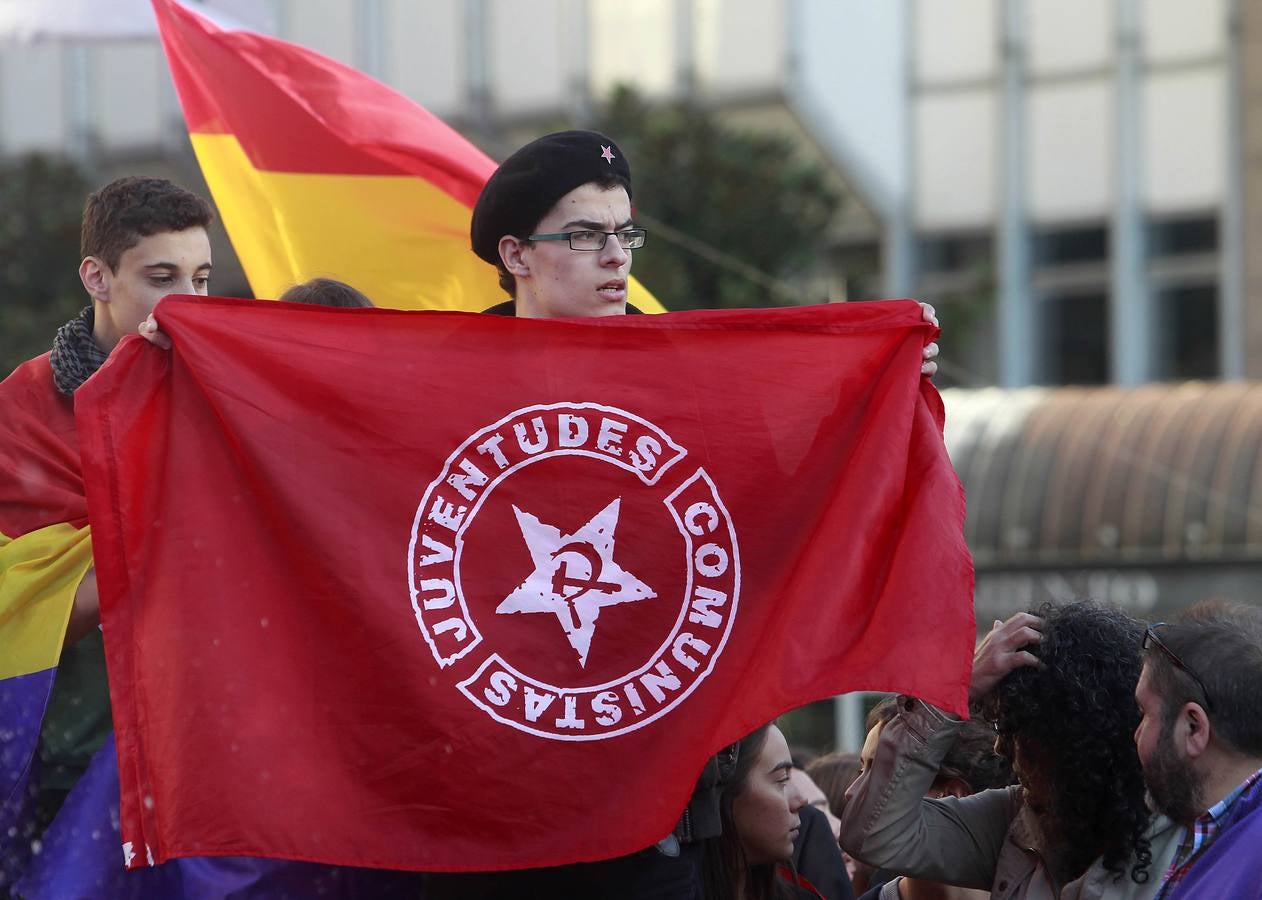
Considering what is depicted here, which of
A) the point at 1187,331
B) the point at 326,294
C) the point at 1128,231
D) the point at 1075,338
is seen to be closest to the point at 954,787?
the point at 326,294

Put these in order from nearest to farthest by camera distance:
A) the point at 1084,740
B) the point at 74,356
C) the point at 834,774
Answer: the point at 1084,740, the point at 74,356, the point at 834,774

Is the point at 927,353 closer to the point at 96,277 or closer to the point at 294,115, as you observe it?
the point at 96,277

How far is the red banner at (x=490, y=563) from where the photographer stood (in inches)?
137

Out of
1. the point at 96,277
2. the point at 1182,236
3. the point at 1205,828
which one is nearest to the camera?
the point at 1205,828

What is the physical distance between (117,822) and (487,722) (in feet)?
2.68

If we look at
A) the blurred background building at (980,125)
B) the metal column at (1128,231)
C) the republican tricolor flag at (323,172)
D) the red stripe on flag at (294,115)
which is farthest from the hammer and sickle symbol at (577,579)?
the metal column at (1128,231)

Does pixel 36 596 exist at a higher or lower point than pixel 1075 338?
lower

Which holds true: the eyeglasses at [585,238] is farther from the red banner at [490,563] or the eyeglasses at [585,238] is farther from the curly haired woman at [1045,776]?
the curly haired woman at [1045,776]

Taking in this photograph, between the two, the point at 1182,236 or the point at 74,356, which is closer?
the point at 74,356

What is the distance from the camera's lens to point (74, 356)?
4.10 m

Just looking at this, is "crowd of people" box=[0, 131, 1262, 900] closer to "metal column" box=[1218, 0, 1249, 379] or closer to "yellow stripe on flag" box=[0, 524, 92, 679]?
"yellow stripe on flag" box=[0, 524, 92, 679]

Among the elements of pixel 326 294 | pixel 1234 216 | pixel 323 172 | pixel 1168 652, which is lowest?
pixel 1168 652

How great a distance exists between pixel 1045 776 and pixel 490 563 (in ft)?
3.48

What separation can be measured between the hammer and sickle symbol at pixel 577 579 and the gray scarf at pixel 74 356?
1.12m
